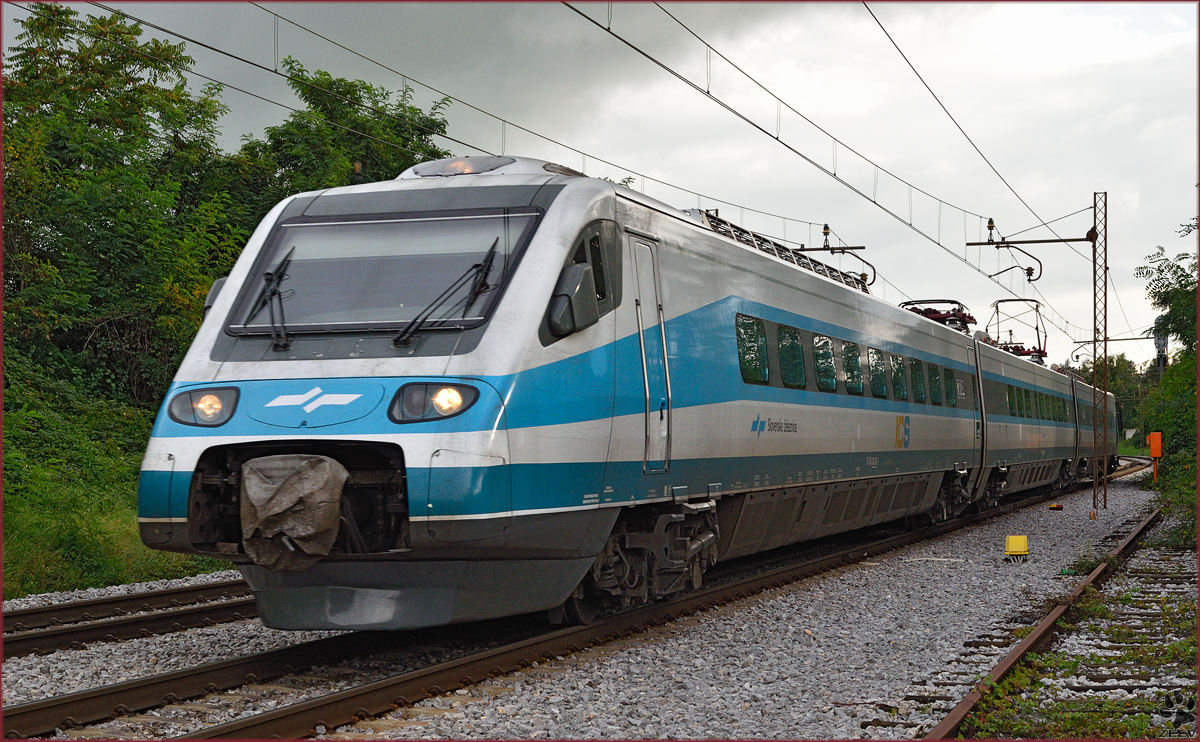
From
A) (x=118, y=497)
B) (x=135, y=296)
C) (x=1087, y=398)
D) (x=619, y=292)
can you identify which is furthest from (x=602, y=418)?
(x=1087, y=398)

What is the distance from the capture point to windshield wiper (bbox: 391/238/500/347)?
695 centimetres

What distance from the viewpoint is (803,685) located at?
23.1 feet

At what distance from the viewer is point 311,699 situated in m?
6.08

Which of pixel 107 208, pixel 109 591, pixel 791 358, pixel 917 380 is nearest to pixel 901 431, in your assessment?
pixel 917 380

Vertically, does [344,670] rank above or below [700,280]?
below

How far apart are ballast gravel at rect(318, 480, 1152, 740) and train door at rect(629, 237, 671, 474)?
4.62ft

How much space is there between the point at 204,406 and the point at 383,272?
57.3 inches

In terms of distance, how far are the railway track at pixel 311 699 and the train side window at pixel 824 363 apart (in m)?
4.01

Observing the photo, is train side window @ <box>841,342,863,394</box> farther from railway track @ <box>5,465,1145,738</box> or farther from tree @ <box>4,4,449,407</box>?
tree @ <box>4,4,449,407</box>

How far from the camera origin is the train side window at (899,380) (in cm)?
1518

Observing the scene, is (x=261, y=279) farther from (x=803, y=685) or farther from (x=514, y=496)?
(x=803, y=685)

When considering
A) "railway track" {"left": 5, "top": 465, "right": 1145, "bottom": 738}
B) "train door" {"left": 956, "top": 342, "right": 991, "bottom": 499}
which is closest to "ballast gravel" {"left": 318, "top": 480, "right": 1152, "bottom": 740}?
"railway track" {"left": 5, "top": 465, "right": 1145, "bottom": 738}

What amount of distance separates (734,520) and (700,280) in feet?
7.63

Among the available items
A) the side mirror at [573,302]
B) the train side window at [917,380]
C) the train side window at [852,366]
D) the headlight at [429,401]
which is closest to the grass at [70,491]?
the headlight at [429,401]
